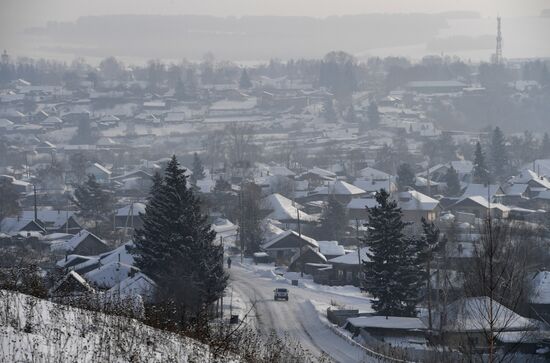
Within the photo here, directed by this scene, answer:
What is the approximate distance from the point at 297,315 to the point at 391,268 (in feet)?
6.19

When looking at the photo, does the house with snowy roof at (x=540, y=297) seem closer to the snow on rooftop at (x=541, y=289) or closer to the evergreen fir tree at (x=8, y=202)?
the snow on rooftop at (x=541, y=289)

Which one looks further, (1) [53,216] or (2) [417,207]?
(1) [53,216]

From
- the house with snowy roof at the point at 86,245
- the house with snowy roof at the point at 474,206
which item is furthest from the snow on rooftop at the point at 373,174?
the house with snowy roof at the point at 86,245

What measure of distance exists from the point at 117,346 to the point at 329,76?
323 feet

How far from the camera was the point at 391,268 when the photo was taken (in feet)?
61.6

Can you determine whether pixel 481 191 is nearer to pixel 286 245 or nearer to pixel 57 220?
pixel 286 245

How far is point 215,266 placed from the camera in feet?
56.5

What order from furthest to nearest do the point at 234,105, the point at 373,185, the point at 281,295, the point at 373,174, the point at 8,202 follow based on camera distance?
1. the point at 234,105
2. the point at 373,174
3. the point at 373,185
4. the point at 8,202
5. the point at 281,295

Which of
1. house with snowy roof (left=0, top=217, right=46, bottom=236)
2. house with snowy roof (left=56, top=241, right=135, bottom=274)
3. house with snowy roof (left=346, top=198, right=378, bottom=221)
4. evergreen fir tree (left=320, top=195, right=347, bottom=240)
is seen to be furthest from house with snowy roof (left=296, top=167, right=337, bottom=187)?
house with snowy roof (left=56, top=241, right=135, bottom=274)

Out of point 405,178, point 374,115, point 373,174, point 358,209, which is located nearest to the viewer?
point 358,209

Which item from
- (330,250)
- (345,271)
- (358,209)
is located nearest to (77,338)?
(345,271)

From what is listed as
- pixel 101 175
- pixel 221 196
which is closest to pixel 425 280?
pixel 221 196

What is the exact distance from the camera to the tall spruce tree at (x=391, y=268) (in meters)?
18.7

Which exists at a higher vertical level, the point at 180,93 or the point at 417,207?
the point at 180,93
